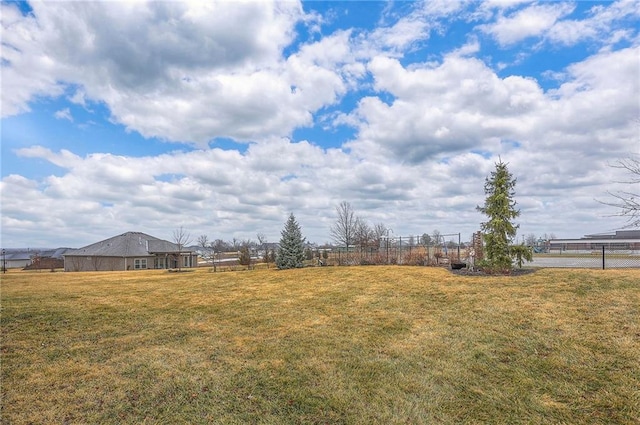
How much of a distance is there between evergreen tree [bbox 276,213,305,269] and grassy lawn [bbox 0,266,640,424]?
12.1 m

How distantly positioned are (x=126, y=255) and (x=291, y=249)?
2662cm

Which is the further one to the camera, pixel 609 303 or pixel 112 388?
pixel 609 303

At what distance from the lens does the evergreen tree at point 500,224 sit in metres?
12.7

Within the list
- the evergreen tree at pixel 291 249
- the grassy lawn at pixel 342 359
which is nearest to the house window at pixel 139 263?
the evergreen tree at pixel 291 249

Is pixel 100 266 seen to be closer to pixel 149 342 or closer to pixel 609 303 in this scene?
pixel 149 342

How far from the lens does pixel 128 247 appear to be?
40.0m

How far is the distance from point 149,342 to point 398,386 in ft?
16.7

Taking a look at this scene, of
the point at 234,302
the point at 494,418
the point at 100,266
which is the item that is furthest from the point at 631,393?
the point at 100,266

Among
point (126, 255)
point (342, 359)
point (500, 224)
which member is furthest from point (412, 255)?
point (126, 255)

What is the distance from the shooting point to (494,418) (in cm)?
400

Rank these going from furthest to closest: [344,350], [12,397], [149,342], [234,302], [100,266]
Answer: [100,266] → [234,302] → [149,342] → [344,350] → [12,397]

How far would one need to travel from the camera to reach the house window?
39.8 m

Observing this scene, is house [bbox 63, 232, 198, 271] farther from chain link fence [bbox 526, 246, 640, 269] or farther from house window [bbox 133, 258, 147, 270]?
chain link fence [bbox 526, 246, 640, 269]

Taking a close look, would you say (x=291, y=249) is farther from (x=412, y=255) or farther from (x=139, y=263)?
(x=139, y=263)
